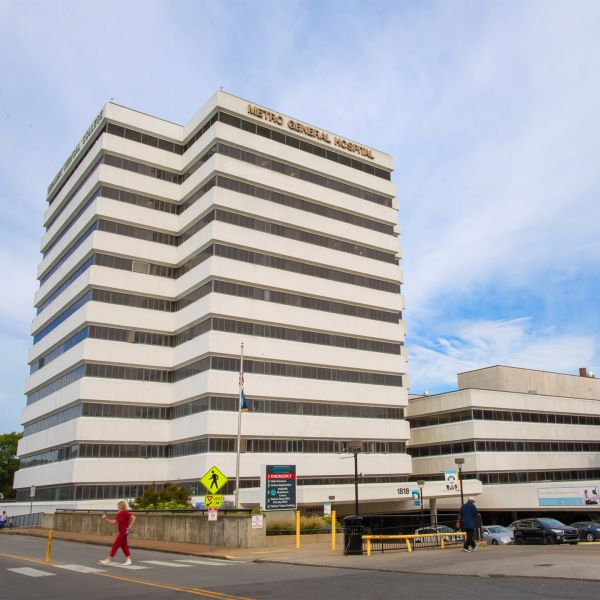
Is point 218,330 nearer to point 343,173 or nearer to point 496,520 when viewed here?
point 343,173

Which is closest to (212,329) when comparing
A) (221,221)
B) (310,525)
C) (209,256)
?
(209,256)

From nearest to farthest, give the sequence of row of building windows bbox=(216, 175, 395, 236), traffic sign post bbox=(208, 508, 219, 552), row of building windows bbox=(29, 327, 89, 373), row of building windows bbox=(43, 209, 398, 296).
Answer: traffic sign post bbox=(208, 508, 219, 552), row of building windows bbox=(29, 327, 89, 373), row of building windows bbox=(43, 209, 398, 296), row of building windows bbox=(216, 175, 395, 236)

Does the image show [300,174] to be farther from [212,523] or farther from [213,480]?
[212,523]

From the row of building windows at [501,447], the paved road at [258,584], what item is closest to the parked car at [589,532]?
the paved road at [258,584]

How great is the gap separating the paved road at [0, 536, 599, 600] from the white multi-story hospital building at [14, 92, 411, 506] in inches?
1317

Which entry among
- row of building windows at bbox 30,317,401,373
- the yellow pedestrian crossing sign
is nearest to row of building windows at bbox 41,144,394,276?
row of building windows at bbox 30,317,401,373

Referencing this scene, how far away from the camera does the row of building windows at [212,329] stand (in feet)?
179

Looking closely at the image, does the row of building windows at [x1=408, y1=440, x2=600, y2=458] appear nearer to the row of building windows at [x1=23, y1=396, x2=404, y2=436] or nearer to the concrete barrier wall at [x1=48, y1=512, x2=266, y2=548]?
the row of building windows at [x1=23, y1=396, x2=404, y2=436]

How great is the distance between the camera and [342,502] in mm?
55188

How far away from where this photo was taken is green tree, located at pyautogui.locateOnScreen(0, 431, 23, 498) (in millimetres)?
95250

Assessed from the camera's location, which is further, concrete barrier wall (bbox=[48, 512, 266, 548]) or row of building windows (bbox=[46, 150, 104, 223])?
row of building windows (bbox=[46, 150, 104, 223])

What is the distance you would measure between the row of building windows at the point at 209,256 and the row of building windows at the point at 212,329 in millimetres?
5795

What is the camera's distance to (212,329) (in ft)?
176

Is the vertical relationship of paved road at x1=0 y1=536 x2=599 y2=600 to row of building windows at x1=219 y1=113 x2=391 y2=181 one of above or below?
below
